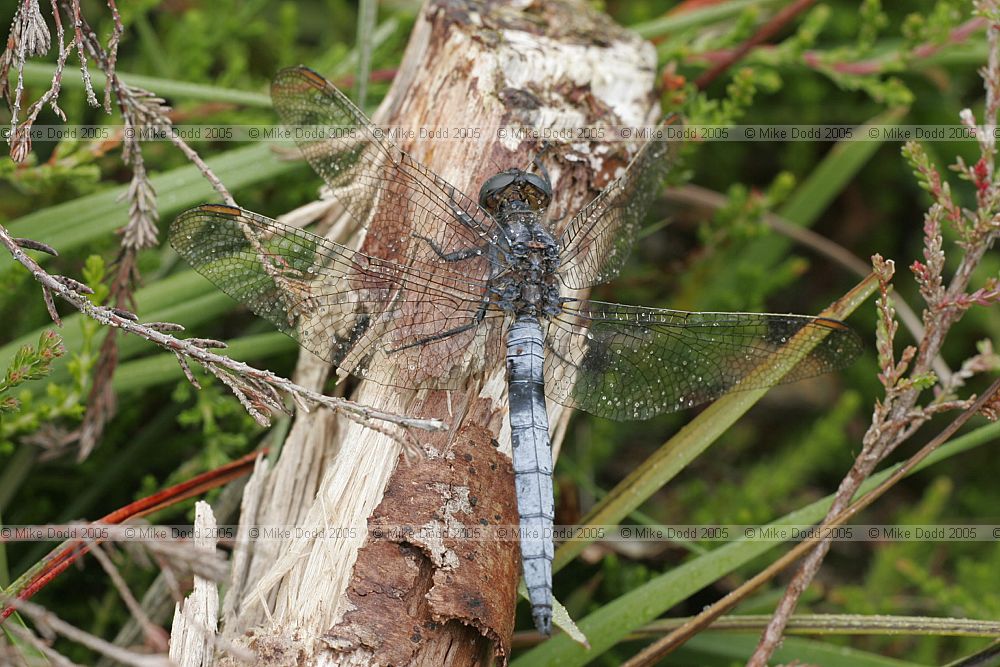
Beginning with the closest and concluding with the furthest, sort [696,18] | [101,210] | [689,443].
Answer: [689,443]
[101,210]
[696,18]

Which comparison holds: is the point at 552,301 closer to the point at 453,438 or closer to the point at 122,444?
the point at 453,438

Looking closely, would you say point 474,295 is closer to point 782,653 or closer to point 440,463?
point 440,463

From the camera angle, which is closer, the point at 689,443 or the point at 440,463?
the point at 440,463

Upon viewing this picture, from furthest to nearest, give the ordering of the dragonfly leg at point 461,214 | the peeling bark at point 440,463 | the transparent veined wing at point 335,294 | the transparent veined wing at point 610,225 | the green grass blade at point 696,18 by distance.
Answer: the green grass blade at point 696,18 → the transparent veined wing at point 610,225 → the dragonfly leg at point 461,214 → the transparent veined wing at point 335,294 → the peeling bark at point 440,463

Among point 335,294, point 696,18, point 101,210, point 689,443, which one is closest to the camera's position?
point 335,294

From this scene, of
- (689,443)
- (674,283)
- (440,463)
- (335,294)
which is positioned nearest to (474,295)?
(335,294)

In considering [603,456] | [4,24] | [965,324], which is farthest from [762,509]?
[4,24]

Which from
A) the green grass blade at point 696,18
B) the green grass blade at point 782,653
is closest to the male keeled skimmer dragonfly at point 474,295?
the green grass blade at point 782,653

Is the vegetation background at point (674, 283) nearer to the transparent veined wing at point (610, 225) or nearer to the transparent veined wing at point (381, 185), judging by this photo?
the transparent veined wing at point (381, 185)
